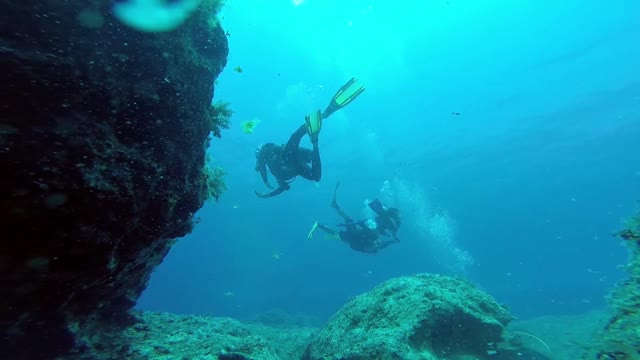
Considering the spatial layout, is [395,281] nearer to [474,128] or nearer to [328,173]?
[474,128]

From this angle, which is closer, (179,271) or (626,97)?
(626,97)

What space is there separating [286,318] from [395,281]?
18.7 meters

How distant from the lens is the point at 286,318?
81.8 ft

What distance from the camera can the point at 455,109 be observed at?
110ft

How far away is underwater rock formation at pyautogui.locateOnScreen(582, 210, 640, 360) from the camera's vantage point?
4172mm

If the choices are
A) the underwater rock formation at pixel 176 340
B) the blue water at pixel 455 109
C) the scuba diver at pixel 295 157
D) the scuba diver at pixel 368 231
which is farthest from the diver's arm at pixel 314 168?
the blue water at pixel 455 109

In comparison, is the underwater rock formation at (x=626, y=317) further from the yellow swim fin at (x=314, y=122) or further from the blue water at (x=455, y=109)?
the blue water at (x=455, y=109)

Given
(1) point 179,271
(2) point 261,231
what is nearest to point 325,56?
(2) point 261,231

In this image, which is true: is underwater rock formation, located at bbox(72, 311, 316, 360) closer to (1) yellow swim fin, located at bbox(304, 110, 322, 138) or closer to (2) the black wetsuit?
(1) yellow swim fin, located at bbox(304, 110, 322, 138)

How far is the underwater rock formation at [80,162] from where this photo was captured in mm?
2527

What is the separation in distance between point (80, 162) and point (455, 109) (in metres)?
34.5

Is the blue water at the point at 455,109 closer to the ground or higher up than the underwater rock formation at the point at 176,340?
higher up

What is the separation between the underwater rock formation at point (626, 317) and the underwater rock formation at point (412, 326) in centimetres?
239

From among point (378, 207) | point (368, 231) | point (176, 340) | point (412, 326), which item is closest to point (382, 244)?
point (368, 231)
